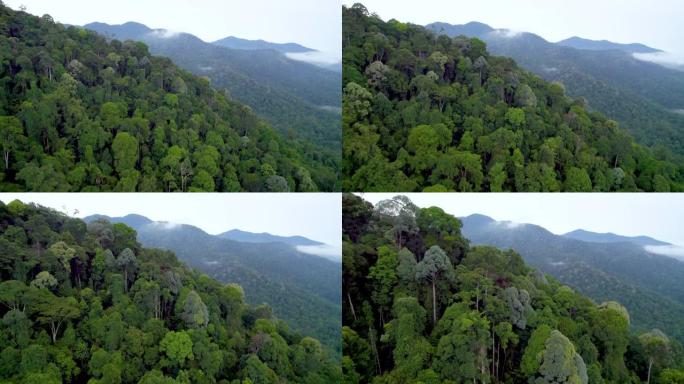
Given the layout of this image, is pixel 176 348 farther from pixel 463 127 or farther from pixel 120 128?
pixel 463 127

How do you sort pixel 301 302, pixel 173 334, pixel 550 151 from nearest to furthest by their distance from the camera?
pixel 173 334 → pixel 550 151 → pixel 301 302

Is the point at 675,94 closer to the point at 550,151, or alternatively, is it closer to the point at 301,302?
the point at 550,151

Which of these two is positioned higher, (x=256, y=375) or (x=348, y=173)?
(x=348, y=173)

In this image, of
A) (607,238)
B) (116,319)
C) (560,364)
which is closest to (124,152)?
(116,319)

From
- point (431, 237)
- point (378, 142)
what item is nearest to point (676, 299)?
point (431, 237)

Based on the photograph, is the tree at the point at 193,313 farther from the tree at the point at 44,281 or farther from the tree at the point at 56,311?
the tree at the point at 44,281
